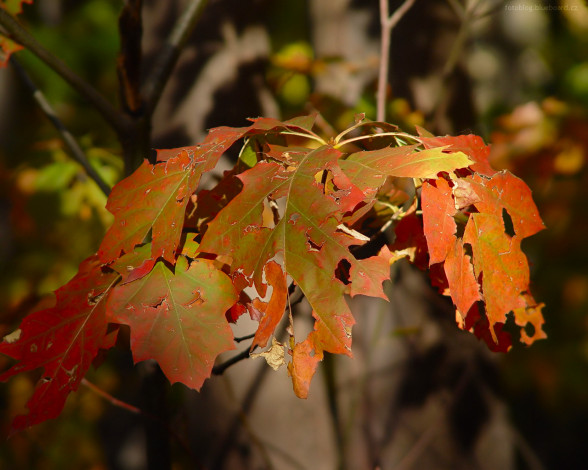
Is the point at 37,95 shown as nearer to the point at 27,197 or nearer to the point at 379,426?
the point at 27,197

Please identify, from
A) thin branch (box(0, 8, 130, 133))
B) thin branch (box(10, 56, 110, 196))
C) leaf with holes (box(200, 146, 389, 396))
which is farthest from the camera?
thin branch (box(10, 56, 110, 196))

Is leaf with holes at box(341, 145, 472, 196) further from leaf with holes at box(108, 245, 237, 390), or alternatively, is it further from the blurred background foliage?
the blurred background foliage

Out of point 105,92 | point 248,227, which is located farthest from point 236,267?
point 105,92

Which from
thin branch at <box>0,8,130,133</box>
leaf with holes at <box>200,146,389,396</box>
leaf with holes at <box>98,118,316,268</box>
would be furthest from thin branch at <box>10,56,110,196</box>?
leaf with holes at <box>200,146,389,396</box>

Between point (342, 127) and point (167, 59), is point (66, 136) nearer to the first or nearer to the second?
point (167, 59)

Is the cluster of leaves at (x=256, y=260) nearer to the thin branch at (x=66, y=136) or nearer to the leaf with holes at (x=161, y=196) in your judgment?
the leaf with holes at (x=161, y=196)
